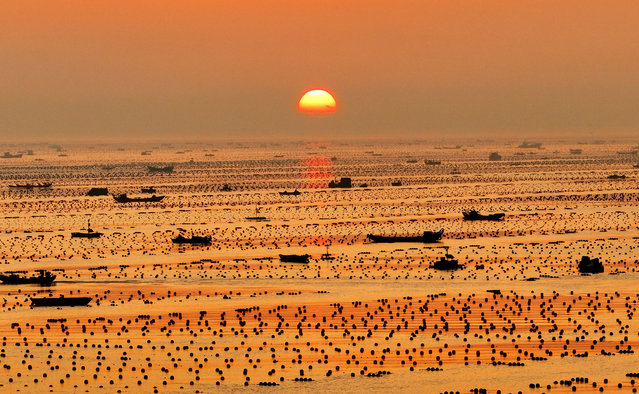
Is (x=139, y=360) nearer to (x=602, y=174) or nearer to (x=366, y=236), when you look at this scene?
(x=366, y=236)

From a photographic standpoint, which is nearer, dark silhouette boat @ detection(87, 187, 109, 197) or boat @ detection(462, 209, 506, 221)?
boat @ detection(462, 209, 506, 221)

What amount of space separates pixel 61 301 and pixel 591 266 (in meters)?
32.5

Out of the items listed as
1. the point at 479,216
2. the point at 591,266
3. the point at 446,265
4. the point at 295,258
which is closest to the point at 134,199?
the point at 479,216

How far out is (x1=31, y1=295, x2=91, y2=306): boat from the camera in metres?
61.9

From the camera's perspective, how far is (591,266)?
71.5m

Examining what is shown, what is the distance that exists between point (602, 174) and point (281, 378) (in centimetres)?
15783

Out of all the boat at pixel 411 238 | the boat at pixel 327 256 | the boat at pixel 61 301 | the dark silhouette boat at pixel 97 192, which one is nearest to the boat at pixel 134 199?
the dark silhouette boat at pixel 97 192

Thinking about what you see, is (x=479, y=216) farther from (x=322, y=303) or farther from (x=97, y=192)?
(x=97, y=192)

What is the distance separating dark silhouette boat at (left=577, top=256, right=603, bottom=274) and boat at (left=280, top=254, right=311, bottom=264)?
1818 centimetres

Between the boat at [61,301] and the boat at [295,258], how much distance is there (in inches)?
744

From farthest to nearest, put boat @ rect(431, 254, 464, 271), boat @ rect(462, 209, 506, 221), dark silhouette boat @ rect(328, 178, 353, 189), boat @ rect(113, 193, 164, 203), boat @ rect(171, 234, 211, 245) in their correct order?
dark silhouette boat @ rect(328, 178, 353, 189), boat @ rect(113, 193, 164, 203), boat @ rect(462, 209, 506, 221), boat @ rect(171, 234, 211, 245), boat @ rect(431, 254, 464, 271)

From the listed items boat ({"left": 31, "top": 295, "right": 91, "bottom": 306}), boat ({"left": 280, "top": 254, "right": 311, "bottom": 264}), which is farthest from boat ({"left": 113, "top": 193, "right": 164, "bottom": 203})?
boat ({"left": 31, "top": 295, "right": 91, "bottom": 306})

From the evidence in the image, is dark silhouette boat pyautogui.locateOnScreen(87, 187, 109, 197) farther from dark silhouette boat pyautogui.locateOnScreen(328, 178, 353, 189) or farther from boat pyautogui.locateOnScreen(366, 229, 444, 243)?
boat pyautogui.locateOnScreen(366, 229, 444, 243)

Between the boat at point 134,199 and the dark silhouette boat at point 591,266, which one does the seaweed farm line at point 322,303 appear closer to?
the dark silhouette boat at point 591,266
